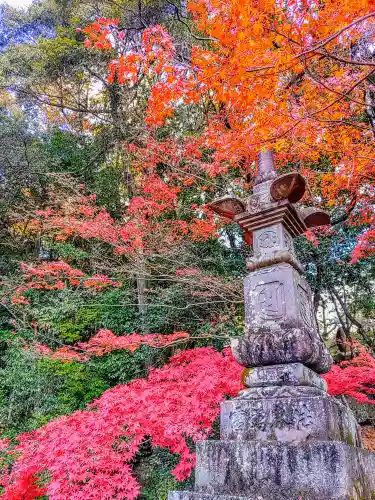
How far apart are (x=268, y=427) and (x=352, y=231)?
6.49 meters

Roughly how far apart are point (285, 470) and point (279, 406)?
1.48 ft

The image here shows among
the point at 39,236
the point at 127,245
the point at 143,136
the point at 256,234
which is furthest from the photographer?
the point at 39,236

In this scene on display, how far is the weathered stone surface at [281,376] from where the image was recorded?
111 inches

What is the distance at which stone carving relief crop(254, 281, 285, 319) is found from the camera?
3.21 m

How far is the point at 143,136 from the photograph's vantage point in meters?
10.0

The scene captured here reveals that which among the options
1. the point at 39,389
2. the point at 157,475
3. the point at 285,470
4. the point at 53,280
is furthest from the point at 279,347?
the point at 53,280

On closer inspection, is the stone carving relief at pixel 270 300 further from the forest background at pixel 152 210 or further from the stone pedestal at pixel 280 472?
the forest background at pixel 152 210

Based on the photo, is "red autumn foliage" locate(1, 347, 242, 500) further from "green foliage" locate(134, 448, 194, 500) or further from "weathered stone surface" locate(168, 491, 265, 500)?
"green foliage" locate(134, 448, 194, 500)

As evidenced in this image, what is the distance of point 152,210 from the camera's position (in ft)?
30.6

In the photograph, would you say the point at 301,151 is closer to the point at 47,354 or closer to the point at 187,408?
the point at 187,408

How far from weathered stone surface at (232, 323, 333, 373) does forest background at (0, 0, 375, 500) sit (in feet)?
4.93

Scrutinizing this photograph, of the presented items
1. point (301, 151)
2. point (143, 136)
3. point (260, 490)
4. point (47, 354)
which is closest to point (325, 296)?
point (301, 151)

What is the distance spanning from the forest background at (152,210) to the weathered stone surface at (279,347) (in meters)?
1.50

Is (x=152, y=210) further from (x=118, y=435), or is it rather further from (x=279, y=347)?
(x=279, y=347)
